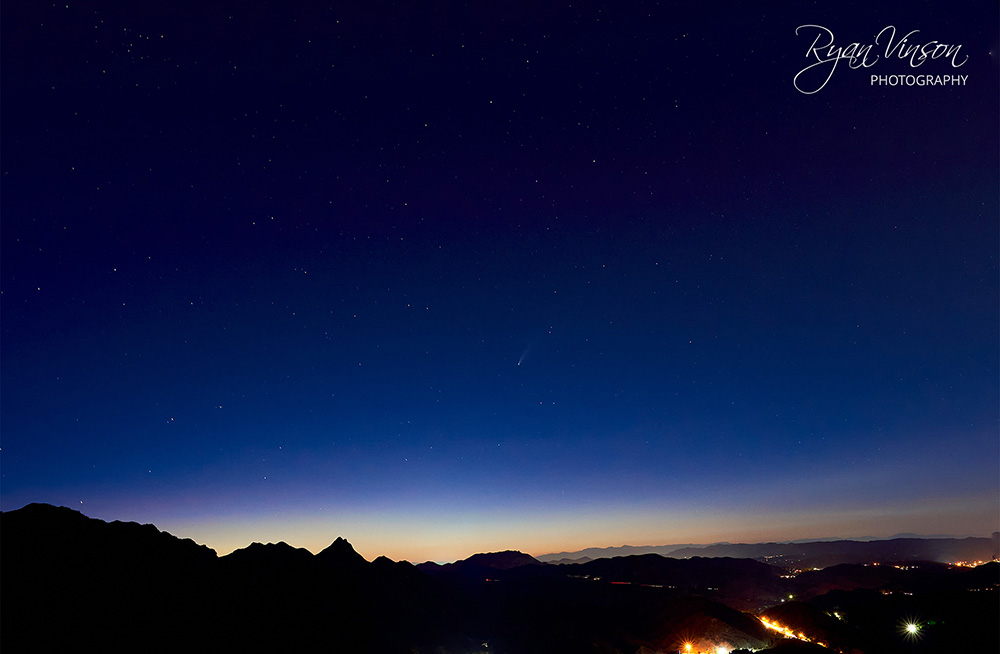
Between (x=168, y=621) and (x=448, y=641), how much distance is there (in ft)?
180

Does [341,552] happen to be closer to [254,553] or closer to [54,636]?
[254,553]

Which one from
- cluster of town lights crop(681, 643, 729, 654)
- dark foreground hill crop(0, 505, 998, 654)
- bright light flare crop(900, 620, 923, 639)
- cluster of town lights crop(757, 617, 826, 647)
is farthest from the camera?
cluster of town lights crop(681, 643, 729, 654)

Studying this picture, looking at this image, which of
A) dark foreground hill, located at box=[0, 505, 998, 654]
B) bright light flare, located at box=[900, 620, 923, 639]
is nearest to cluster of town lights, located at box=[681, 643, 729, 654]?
dark foreground hill, located at box=[0, 505, 998, 654]

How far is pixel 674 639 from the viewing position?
4131 inches

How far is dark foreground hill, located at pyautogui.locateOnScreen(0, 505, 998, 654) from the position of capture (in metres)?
59.7

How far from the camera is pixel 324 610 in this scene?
306 feet

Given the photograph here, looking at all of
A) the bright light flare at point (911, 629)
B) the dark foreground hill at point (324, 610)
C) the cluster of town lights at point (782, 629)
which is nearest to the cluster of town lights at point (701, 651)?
the dark foreground hill at point (324, 610)

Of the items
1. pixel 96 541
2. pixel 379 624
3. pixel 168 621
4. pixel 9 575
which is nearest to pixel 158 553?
pixel 96 541

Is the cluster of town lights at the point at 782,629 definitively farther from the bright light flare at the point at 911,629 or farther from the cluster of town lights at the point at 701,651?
the bright light flare at the point at 911,629

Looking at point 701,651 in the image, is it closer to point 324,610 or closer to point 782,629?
point 782,629

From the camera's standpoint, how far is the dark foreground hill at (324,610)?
59719 millimetres

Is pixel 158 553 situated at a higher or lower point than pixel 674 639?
higher

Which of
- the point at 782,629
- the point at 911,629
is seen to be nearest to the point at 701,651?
the point at 782,629

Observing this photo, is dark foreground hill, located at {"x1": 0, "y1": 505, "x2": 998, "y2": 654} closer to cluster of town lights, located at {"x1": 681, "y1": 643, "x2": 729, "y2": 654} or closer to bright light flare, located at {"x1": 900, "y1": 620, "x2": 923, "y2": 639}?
cluster of town lights, located at {"x1": 681, "y1": 643, "x2": 729, "y2": 654}
